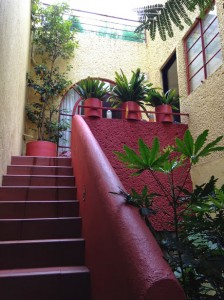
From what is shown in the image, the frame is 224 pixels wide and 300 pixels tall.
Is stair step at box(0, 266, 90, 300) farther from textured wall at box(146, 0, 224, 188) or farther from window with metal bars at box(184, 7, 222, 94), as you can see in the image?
window with metal bars at box(184, 7, 222, 94)

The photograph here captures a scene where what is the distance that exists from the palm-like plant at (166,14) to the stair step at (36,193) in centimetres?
230

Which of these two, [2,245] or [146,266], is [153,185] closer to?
[2,245]

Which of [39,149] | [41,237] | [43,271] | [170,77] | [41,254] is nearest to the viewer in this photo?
[43,271]

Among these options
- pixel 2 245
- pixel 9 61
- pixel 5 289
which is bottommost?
pixel 5 289

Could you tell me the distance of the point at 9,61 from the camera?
4.07m

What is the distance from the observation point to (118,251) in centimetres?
143

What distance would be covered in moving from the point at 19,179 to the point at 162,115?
2540 millimetres

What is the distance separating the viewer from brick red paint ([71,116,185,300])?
43.9 inches

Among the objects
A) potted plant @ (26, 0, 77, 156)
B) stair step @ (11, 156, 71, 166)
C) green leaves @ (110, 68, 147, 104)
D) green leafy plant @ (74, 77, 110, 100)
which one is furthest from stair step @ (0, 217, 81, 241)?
potted plant @ (26, 0, 77, 156)

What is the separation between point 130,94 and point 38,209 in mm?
2557

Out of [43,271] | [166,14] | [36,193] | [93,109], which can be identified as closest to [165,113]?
[93,109]

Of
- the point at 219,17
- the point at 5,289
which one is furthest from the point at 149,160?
the point at 219,17

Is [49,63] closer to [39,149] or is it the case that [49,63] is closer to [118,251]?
[39,149]

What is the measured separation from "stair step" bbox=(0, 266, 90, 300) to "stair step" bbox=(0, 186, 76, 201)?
54.3 inches
